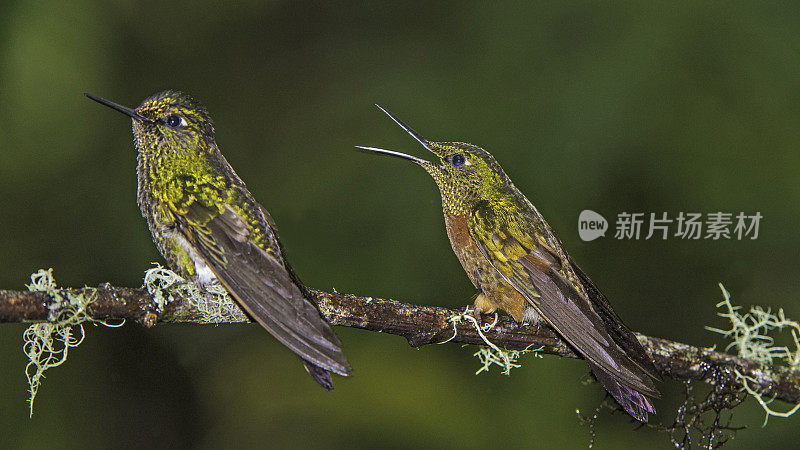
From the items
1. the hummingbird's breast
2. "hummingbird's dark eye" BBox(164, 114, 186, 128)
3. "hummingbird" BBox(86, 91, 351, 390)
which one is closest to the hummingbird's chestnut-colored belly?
the hummingbird's breast

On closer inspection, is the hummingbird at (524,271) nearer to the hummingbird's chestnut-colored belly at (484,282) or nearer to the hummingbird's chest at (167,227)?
the hummingbird's chestnut-colored belly at (484,282)

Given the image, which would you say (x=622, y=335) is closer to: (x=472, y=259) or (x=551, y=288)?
(x=551, y=288)

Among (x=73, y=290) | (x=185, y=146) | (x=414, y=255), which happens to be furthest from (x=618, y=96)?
(x=73, y=290)

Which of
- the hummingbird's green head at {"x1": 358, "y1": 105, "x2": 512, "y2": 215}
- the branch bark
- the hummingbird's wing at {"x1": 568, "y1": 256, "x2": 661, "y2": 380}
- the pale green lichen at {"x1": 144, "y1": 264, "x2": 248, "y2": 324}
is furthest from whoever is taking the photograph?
the hummingbird's green head at {"x1": 358, "y1": 105, "x2": 512, "y2": 215}

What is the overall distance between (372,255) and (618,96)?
2095 mm

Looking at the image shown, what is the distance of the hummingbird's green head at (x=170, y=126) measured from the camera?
2.48 metres

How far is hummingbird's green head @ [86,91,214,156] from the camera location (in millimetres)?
2482

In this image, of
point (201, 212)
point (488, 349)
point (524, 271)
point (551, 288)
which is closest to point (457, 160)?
point (524, 271)

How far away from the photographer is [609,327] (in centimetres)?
255

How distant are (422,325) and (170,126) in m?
1.06

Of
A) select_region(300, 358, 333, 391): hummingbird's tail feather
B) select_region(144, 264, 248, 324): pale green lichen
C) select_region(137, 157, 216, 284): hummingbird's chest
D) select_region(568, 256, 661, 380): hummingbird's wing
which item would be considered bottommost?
select_region(300, 358, 333, 391): hummingbird's tail feather

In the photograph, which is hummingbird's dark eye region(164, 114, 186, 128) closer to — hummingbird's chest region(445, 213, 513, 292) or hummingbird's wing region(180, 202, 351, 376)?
hummingbird's wing region(180, 202, 351, 376)

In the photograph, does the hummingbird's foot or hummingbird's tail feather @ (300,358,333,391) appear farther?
the hummingbird's foot

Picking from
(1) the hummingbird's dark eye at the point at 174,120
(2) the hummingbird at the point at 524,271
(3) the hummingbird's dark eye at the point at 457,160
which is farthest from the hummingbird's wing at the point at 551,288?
(1) the hummingbird's dark eye at the point at 174,120
